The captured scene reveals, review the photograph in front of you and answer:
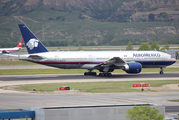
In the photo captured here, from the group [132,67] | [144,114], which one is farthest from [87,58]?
[144,114]

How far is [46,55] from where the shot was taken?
5328 centimetres

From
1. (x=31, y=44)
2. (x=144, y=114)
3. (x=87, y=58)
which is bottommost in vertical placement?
(x=144, y=114)

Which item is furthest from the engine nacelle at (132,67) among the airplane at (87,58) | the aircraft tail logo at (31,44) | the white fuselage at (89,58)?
the aircraft tail logo at (31,44)

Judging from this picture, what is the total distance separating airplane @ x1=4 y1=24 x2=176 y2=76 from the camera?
173 feet

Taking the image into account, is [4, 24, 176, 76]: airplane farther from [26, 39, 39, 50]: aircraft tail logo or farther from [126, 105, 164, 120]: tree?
[126, 105, 164, 120]: tree

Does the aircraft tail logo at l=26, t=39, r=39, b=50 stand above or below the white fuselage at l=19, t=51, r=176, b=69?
above

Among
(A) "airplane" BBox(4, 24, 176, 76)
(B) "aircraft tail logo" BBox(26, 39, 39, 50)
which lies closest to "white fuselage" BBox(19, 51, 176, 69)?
(A) "airplane" BBox(4, 24, 176, 76)

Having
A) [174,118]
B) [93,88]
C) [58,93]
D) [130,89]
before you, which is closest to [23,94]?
[58,93]

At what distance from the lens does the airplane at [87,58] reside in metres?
52.7

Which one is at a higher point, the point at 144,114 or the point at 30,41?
the point at 30,41

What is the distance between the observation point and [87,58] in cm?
5516

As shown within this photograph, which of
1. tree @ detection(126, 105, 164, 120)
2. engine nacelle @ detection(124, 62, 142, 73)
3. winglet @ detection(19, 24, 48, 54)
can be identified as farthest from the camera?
winglet @ detection(19, 24, 48, 54)

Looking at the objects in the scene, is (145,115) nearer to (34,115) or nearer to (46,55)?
(34,115)

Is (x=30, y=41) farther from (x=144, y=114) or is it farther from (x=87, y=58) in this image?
(x=144, y=114)
